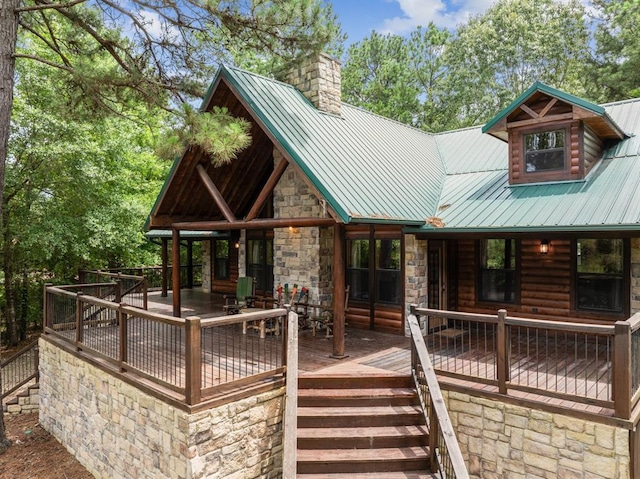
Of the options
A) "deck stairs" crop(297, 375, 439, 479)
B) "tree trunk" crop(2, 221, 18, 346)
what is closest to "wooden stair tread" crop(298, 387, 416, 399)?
"deck stairs" crop(297, 375, 439, 479)

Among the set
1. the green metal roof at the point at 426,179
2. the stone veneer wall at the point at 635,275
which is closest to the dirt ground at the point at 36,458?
the green metal roof at the point at 426,179

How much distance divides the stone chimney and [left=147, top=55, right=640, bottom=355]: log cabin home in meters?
0.03

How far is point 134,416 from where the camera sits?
6.46 m

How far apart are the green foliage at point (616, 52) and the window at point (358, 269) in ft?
57.6

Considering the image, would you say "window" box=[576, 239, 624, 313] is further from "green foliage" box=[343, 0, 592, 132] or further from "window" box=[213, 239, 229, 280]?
"green foliage" box=[343, 0, 592, 132]

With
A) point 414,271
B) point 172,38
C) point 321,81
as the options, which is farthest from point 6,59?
point 414,271

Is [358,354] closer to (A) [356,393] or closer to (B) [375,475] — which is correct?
(A) [356,393]

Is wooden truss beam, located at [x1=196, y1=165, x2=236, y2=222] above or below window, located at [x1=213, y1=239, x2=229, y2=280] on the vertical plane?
above

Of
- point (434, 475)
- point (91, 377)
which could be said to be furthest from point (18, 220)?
point (434, 475)

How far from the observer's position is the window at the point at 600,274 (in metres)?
8.20

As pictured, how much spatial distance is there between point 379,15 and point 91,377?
85.9 ft

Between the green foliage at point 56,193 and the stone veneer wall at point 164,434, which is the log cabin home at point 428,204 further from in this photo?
the green foliage at point 56,193

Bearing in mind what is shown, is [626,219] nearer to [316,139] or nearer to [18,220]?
[316,139]

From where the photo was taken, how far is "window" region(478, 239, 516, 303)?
9.61m
